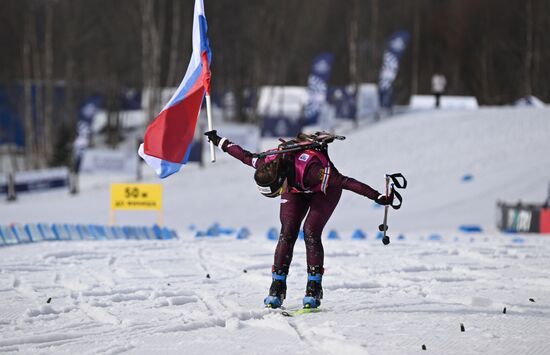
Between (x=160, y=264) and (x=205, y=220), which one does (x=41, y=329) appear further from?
(x=205, y=220)

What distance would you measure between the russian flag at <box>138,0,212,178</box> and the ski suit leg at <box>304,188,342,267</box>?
1495 mm

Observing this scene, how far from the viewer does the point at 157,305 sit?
8.24 meters

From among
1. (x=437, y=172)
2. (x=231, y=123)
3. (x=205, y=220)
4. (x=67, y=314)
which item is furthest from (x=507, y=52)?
(x=67, y=314)

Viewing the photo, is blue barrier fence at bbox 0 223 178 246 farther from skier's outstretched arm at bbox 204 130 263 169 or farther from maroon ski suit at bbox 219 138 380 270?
maroon ski suit at bbox 219 138 380 270

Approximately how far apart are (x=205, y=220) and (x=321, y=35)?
4024cm

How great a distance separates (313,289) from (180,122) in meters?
2.19

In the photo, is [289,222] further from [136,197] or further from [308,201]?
[136,197]

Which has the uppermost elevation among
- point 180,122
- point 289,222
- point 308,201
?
point 180,122

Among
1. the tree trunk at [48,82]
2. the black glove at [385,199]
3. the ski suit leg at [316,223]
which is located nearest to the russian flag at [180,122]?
the ski suit leg at [316,223]

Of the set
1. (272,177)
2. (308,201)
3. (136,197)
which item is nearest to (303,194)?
(308,201)

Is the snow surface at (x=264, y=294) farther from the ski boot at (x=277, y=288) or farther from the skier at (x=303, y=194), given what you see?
the skier at (x=303, y=194)

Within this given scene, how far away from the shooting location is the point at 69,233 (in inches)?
581

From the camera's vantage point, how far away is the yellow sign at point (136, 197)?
17.7 meters

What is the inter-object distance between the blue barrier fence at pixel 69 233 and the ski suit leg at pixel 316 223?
24.2 feet
